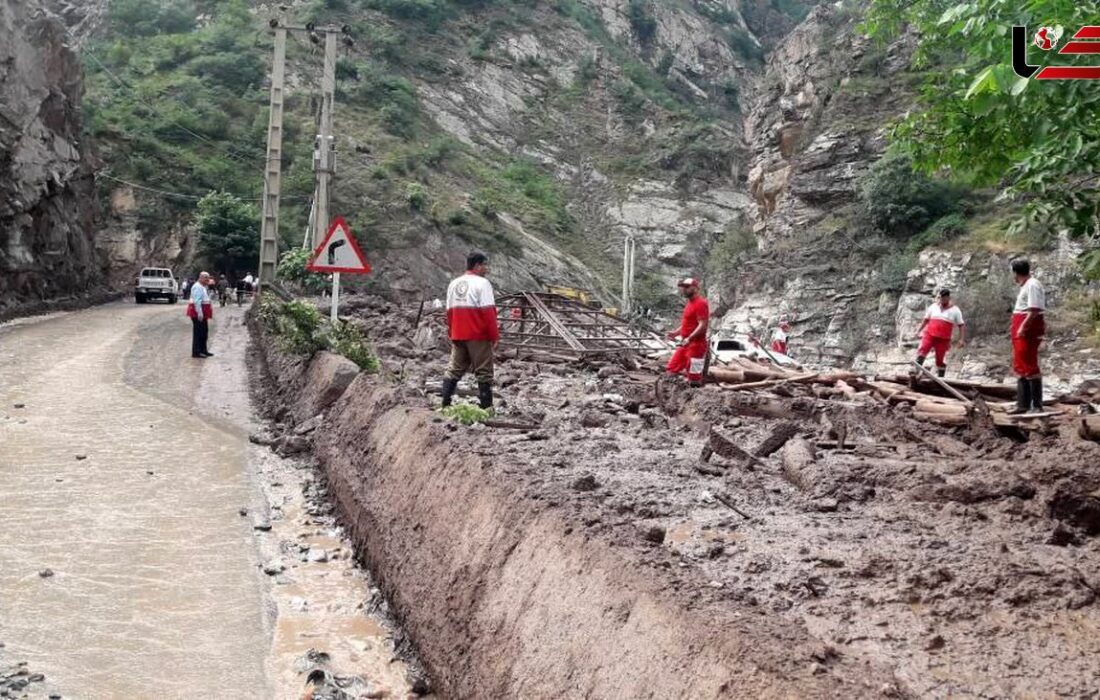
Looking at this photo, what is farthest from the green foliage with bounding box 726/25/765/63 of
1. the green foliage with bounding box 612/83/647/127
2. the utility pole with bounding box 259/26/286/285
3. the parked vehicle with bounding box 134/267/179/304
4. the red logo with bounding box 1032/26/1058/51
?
the red logo with bounding box 1032/26/1058/51

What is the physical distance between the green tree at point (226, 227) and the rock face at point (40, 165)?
8.95m

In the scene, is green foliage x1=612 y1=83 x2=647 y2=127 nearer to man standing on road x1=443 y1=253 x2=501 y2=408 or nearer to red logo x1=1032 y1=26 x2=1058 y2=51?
man standing on road x1=443 y1=253 x2=501 y2=408

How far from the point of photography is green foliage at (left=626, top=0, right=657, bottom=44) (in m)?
77.8

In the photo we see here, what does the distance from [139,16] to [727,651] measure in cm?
7175

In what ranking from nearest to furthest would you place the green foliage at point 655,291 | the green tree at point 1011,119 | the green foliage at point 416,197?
1. the green tree at point 1011,119
2. the green foliage at point 416,197
3. the green foliage at point 655,291

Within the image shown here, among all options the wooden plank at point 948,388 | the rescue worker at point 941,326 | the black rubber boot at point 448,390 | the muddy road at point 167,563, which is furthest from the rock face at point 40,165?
the wooden plank at point 948,388

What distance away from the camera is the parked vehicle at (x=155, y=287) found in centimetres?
3444

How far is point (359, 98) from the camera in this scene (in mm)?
54219

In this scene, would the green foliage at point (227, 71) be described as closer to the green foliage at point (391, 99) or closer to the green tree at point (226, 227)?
the green foliage at point (391, 99)

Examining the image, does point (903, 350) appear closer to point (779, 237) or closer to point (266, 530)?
point (779, 237)

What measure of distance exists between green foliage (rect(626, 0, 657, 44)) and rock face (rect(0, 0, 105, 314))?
5447 cm

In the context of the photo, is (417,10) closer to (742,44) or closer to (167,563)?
(742,44)

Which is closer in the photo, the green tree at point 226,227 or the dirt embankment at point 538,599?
the dirt embankment at point 538,599

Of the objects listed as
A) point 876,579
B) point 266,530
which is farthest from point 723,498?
point 266,530
